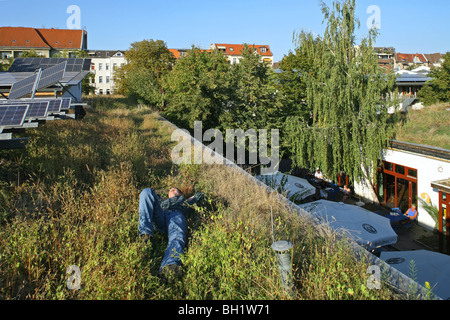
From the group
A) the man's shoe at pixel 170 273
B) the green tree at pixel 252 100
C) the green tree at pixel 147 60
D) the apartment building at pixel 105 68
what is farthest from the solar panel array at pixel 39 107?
the apartment building at pixel 105 68

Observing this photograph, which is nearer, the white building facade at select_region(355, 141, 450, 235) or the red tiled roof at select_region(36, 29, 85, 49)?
the white building facade at select_region(355, 141, 450, 235)

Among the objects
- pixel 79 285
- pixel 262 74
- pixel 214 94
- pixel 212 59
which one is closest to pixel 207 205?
pixel 79 285

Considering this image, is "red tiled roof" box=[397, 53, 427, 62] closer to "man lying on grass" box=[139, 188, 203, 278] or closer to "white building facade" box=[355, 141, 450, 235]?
"white building facade" box=[355, 141, 450, 235]

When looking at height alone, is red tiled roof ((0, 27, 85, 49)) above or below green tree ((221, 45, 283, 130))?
above

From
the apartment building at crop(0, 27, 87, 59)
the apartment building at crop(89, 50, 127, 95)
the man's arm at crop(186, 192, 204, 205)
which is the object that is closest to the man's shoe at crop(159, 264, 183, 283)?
the man's arm at crop(186, 192, 204, 205)

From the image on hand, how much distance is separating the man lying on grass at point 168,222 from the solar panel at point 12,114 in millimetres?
3029

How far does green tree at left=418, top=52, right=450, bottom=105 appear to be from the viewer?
29.8 metres

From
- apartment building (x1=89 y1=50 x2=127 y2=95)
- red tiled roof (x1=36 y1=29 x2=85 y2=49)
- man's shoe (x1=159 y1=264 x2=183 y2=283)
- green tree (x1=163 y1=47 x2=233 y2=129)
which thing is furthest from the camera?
apartment building (x1=89 y1=50 x2=127 y2=95)

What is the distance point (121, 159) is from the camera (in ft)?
24.6

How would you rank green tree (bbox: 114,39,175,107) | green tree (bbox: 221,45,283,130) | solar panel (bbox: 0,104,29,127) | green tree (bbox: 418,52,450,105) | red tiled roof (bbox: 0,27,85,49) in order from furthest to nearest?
red tiled roof (bbox: 0,27,85,49)
green tree (bbox: 114,39,175,107)
green tree (bbox: 418,52,450,105)
green tree (bbox: 221,45,283,130)
solar panel (bbox: 0,104,29,127)

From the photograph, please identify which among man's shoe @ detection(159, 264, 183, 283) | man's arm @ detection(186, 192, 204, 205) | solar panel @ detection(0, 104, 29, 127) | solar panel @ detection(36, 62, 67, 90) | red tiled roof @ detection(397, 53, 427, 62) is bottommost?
man's shoe @ detection(159, 264, 183, 283)

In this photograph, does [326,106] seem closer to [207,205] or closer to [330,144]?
[330,144]

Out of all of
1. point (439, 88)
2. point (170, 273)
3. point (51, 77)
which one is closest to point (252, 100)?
point (51, 77)

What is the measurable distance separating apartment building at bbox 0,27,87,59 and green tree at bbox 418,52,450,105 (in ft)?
200
